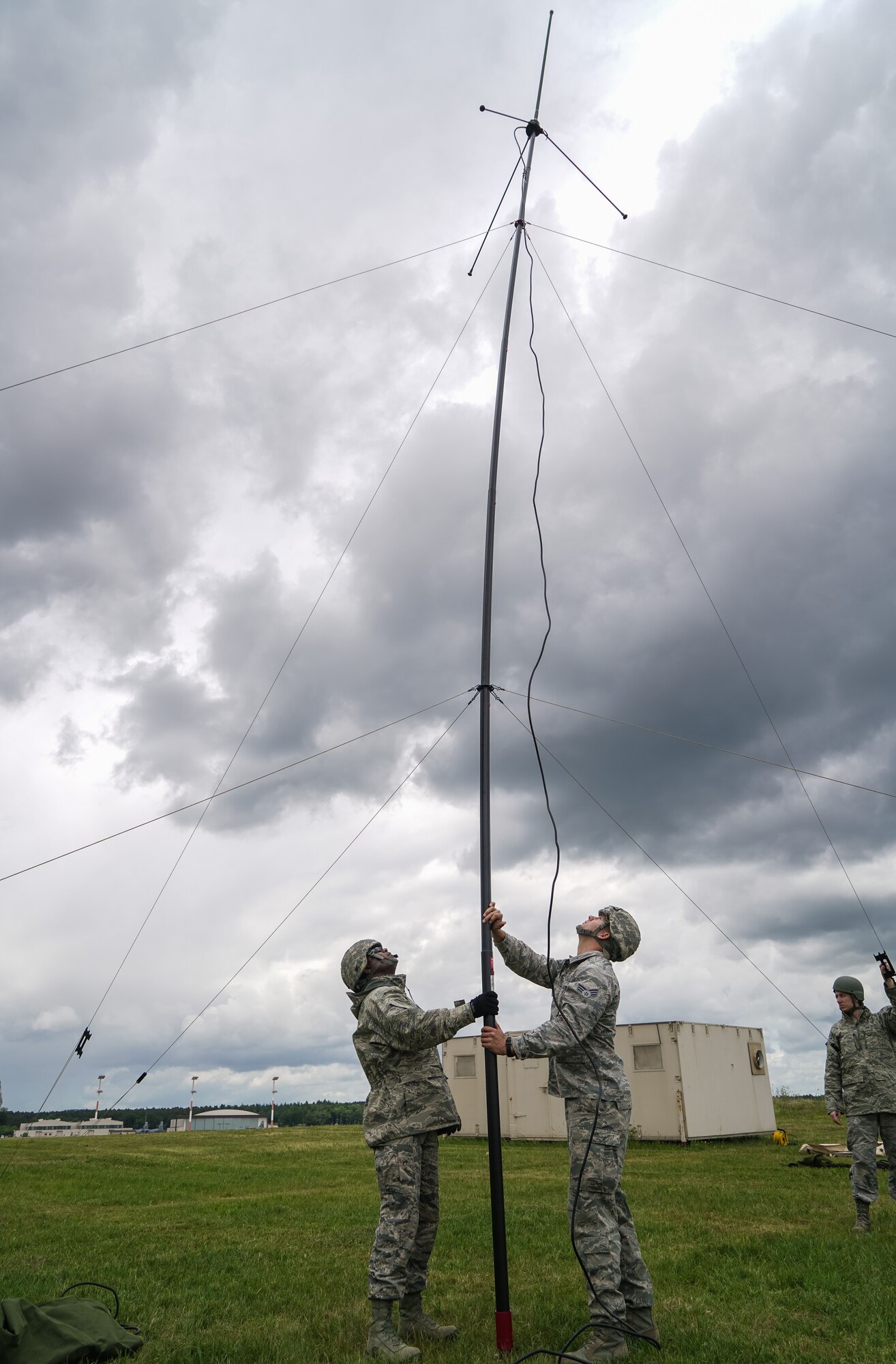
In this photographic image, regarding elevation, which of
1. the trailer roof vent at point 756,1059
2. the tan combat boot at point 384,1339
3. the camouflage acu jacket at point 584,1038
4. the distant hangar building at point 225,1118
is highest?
the camouflage acu jacket at point 584,1038

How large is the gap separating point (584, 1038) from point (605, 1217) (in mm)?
947

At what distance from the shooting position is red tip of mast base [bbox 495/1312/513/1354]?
500cm

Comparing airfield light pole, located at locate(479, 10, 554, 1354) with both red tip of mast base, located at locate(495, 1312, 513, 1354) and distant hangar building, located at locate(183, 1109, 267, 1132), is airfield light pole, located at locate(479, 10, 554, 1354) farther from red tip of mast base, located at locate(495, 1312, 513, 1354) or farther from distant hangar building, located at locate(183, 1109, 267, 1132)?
distant hangar building, located at locate(183, 1109, 267, 1132)

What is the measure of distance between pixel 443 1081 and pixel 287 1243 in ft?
12.3

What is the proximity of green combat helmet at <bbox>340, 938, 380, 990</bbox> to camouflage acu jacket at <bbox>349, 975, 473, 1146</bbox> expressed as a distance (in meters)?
0.22

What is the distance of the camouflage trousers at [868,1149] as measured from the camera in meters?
8.93

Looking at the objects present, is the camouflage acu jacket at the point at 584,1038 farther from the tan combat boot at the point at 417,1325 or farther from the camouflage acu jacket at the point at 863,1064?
the camouflage acu jacket at the point at 863,1064

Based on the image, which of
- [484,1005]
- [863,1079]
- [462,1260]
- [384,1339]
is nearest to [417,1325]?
[384,1339]

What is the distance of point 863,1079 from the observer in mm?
9727

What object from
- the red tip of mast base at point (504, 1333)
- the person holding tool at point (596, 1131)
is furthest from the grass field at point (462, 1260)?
the person holding tool at point (596, 1131)

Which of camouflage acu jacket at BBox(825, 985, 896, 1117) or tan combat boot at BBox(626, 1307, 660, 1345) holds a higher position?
camouflage acu jacket at BBox(825, 985, 896, 1117)

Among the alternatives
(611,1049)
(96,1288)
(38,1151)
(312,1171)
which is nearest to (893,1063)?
(611,1049)

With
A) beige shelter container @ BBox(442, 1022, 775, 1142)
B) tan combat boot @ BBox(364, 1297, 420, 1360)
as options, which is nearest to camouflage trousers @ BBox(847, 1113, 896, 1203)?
tan combat boot @ BBox(364, 1297, 420, 1360)

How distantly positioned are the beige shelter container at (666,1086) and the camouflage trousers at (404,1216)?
13.6m
